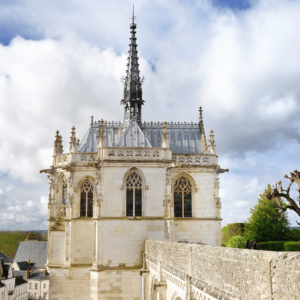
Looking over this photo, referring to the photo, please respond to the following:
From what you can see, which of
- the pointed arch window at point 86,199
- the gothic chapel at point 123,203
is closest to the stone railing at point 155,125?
the gothic chapel at point 123,203

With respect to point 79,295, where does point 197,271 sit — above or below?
above

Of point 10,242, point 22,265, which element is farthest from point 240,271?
point 10,242

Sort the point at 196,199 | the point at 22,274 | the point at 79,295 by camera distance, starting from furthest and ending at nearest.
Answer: the point at 22,274 < the point at 196,199 < the point at 79,295

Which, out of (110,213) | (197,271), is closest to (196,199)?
(110,213)

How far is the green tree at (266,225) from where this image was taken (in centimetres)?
4309

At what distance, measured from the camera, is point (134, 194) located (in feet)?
83.5

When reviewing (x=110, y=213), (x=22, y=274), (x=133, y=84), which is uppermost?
(x=133, y=84)

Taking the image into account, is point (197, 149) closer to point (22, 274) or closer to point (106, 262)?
point (106, 262)

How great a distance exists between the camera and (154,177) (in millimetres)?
25344

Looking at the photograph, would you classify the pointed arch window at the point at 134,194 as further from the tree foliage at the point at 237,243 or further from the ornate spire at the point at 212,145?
the tree foliage at the point at 237,243

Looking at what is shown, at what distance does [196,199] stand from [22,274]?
192 ft

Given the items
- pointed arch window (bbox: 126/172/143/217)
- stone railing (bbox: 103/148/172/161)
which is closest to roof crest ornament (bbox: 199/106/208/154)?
stone railing (bbox: 103/148/172/161)

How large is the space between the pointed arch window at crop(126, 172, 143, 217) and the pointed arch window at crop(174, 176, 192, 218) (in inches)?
186

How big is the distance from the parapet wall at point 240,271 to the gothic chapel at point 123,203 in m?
10.2
